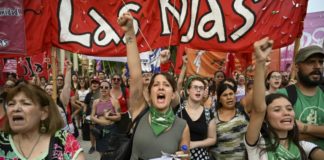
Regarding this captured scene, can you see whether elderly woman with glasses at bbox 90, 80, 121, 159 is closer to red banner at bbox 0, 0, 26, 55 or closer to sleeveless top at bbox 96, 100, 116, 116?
sleeveless top at bbox 96, 100, 116, 116

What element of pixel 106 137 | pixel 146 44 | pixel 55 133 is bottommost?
pixel 106 137

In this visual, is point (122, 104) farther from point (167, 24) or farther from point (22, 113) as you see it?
point (22, 113)

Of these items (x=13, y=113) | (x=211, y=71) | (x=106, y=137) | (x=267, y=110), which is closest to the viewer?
(x=13, y=113)

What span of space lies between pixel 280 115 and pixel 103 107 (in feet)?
13.0

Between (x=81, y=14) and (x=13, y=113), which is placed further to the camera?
(x=81, y=14)

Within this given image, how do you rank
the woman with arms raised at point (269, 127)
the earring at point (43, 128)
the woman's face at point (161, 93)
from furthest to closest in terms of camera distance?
the woman's face at point (161, 93)
the woman with arms raised at point (269, 127)
the earring at point (43, 128)

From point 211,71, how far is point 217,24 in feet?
15.4

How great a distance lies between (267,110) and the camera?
274cm

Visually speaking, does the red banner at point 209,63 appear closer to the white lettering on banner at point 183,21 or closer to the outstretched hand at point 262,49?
the white lettering on banner at point 183,21

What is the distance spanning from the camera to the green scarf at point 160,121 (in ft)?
9.63

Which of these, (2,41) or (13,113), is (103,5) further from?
(13,113)

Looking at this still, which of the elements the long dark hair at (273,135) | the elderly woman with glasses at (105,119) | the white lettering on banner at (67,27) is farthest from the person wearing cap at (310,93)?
the elderly woman with glasses at (105,119)

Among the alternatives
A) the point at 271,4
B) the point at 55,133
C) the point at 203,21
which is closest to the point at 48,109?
the point at 55,133

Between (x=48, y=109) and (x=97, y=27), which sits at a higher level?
(x=97, y=27)
